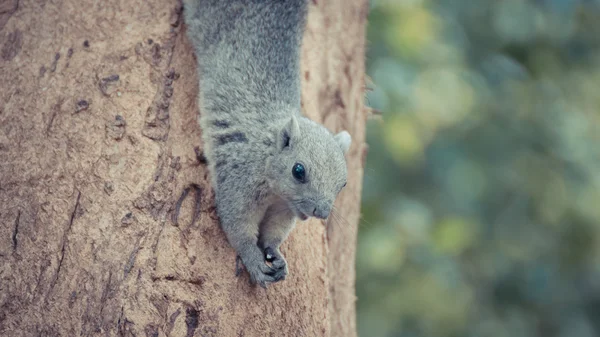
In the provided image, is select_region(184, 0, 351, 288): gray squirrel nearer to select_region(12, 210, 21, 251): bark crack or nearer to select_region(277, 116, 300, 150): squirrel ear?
select_region(277, 116, 300, 150): squirrel ear

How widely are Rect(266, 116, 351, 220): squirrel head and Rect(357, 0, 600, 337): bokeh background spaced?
300 cm

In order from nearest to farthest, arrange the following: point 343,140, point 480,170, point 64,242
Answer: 1. point 64,242
2. point 343,140
3. point 480,170

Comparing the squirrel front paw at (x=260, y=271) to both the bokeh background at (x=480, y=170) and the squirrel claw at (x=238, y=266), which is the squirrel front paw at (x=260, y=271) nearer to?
the squirrel claw at (x=238, y=266)

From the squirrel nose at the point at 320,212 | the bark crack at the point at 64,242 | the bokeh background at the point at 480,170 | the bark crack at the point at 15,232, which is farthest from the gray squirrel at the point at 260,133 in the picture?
the bokeh background at the point at 480,170

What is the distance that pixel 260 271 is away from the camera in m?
3.46

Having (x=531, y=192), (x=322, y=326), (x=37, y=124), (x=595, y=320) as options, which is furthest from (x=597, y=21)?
(x=37, y=124)

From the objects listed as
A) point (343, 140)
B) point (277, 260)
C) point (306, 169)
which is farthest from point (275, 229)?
point (343, 140)

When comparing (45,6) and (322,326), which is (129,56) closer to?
(45,6)

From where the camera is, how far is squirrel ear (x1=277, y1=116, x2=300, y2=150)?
11.5 feet

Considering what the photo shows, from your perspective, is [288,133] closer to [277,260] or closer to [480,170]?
[277,260]

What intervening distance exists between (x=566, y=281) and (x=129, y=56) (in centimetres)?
682

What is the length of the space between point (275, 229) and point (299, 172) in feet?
1.25

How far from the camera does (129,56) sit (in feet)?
12.4

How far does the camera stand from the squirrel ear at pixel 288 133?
351 centimetres
